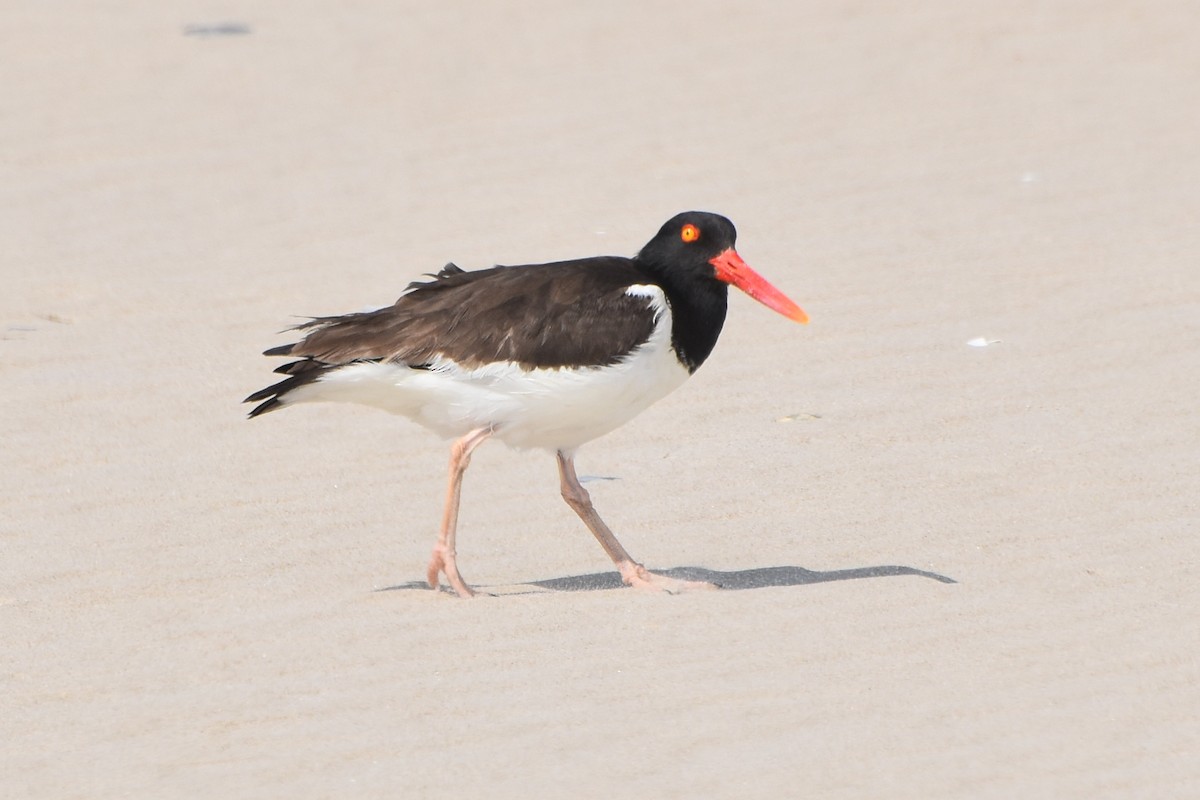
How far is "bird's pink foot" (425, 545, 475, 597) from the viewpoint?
6723 millimetres

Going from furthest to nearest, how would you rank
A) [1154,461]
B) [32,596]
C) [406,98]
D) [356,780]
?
[406,98]
[1154,461]
[32,596]
[356,780]

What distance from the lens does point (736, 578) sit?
6930mm

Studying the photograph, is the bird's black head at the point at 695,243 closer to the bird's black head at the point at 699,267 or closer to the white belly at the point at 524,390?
the bird's black head at the point at 699,267

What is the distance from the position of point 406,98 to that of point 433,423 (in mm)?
6559

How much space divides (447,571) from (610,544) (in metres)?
0.68

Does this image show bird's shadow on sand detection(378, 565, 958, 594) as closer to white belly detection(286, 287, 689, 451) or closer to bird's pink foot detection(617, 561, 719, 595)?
bird's pink foot detection(617, 561, 719, 595)

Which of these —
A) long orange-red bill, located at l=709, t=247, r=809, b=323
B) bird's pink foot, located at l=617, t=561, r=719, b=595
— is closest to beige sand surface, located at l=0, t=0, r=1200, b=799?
bird's pink foot, located at l=617, t=561, r=719, b=595

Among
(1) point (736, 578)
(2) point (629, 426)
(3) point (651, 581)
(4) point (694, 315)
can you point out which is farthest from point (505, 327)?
(2) point (629, 426)

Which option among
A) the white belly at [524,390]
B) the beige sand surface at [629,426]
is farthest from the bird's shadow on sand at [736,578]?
the white belly at [524,390]

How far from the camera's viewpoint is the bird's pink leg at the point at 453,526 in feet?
22.2

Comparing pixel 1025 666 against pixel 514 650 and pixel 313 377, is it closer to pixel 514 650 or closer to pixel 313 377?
pixel 514 650

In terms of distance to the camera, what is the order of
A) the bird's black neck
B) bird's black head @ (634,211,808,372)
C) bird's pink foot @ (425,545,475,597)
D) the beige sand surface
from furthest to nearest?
bird's black head @ (634,211,808,372)
the bird's black neck
bird's pink foot @ (425,545,475,597)
the beige sand surface

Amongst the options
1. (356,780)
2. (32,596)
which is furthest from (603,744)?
(32,596)

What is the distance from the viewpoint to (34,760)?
546 cm
